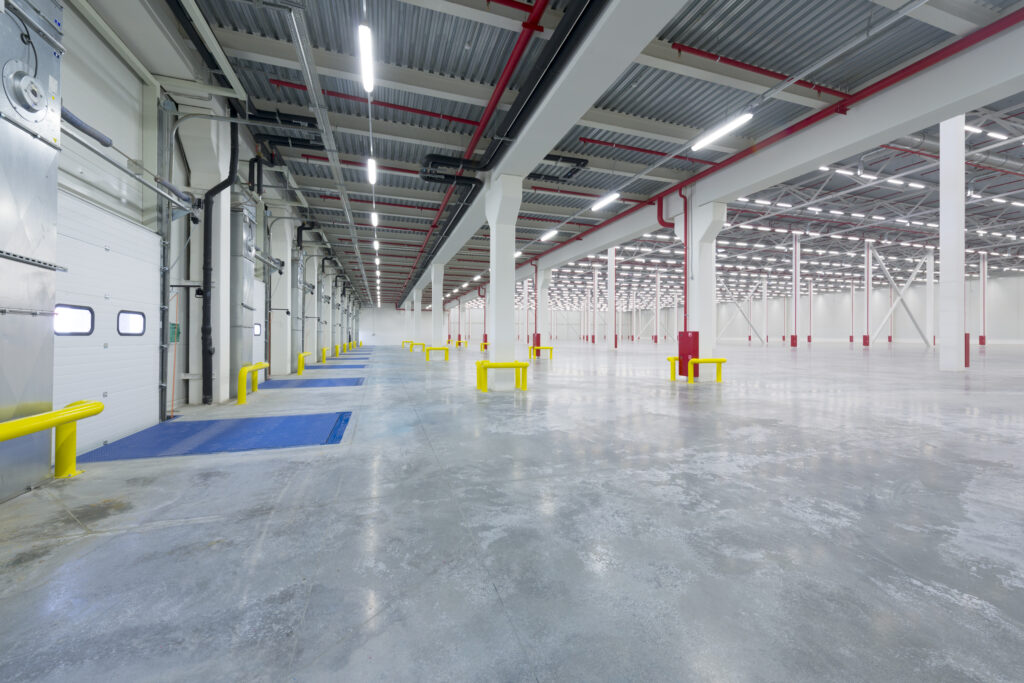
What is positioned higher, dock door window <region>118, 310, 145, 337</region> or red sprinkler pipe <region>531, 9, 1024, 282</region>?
red sprinkler pipe <region>531, 9, 1024, 282</region>

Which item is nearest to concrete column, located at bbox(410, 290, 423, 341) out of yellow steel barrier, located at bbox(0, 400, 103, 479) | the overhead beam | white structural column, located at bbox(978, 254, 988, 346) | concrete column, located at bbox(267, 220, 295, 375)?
concrete column, located at bbox(267, 220, 295, 375)

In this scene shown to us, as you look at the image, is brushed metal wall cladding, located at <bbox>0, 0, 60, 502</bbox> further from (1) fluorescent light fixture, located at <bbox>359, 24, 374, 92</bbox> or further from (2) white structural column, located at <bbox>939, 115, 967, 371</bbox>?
(2) white structural column, located at <bbox>939, 115, 967, 371</bbox>

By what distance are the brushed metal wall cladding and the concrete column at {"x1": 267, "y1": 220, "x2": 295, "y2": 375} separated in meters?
10.2

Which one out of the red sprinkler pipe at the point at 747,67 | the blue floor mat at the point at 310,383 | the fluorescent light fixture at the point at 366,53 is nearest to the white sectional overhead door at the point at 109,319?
the fluorescent light fixture at the point at 366,53

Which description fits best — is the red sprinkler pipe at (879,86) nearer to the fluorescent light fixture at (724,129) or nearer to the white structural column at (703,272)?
the white structural column at (703,272)

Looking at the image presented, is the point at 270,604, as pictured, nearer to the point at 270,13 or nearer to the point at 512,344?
the point at 270,13

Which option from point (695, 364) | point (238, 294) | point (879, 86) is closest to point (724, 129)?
point (879, 86)

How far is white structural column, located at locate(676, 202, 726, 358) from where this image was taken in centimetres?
1118

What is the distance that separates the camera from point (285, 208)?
13438 millimetres

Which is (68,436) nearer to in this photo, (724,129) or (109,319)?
(109,319)

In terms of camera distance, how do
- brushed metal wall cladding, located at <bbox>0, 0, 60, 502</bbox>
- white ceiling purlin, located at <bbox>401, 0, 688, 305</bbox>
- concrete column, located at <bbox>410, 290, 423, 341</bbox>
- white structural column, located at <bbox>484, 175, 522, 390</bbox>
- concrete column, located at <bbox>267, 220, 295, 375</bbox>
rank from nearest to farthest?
brushed metal wall cladding, located at <bbox>0, 0, 60, 502</bbox>, white ceiling purlin, located at <bbox>401, 0, 688, 305</bbox>, white structural column, located at <bbox>484, 175, 522, 390</bbox>, concrete column, located at <bbox>267, 220, 295, 375</bbox>, concrete column, located at <bbox>410, 290, 423, 341</bbox>

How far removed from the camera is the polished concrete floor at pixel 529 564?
68.2 inches

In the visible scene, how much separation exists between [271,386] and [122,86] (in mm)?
7121

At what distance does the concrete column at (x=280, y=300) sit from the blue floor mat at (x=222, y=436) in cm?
762
